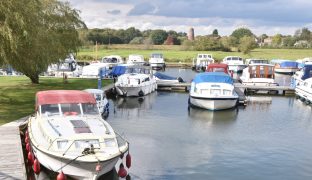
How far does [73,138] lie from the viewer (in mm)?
16062

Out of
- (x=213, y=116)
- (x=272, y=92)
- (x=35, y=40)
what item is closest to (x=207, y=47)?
(x=272, y=92)

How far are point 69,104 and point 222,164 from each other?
809 cm

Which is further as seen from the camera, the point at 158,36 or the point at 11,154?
the point at 158,36

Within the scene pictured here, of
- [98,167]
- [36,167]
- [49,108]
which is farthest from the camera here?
[49,108]

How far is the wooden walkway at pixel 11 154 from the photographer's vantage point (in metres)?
15.1

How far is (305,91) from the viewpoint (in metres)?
40.9

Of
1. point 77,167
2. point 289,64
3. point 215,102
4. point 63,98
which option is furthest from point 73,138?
point 289,64

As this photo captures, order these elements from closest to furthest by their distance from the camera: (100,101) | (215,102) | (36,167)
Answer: (36,167)
(100,101)
(215,102)

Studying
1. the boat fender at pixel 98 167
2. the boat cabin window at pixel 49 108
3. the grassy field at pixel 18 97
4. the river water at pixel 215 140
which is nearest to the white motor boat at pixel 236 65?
the river water at pixel 215 140

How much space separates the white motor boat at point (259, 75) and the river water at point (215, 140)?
7261 millimetres

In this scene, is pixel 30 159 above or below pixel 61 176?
below

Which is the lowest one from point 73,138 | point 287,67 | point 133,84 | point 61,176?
point 61,176

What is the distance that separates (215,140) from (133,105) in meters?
13.8

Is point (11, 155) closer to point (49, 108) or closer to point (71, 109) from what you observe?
point (49, 108)
